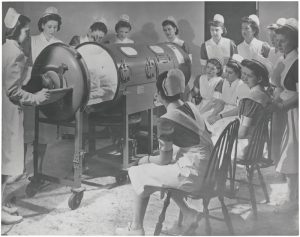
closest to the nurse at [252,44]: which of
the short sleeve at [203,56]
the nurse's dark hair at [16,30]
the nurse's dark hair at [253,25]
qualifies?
the nurse's dark hair at [253,25]

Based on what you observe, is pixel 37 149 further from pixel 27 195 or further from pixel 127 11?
pixel 127 11

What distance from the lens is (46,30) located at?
10.5ft

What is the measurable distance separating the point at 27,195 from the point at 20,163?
300 millimetres

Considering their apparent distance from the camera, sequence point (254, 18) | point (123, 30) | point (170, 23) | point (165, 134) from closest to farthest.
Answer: point (165, 134) → point (254, 18) → point (170, 23) → point (123, 30)

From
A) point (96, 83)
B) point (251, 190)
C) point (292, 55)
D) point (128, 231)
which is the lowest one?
point (128, 231)

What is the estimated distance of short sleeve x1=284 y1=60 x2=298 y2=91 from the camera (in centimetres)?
297

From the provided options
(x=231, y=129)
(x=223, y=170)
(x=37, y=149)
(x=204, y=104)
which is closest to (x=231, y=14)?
(x=204, y=104)

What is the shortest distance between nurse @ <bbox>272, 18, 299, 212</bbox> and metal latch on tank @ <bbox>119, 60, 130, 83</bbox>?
1088 mm

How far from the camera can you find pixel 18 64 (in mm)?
3064

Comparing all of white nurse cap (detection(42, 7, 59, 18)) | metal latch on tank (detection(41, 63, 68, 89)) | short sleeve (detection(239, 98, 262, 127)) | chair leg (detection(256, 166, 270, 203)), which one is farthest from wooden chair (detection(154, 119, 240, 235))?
white nurse cap (detection(42, 7, 59, 18))

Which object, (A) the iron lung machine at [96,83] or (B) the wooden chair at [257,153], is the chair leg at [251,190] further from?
(A) the iron lung machine at [96,83]

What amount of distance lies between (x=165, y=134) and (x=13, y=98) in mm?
1101

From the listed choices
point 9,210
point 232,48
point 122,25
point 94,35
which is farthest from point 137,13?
point 9,210

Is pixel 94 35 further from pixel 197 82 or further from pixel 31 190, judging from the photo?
pixel 31 190
